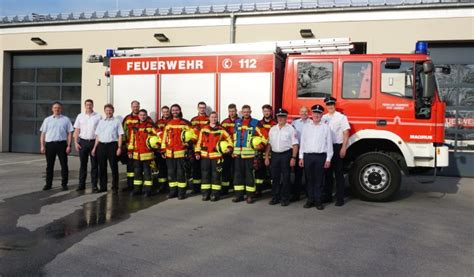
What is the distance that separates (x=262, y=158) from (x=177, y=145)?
1.42 metres

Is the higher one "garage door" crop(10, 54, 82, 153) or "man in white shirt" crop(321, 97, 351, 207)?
"garage door" crop(10, 54, 82, 153)

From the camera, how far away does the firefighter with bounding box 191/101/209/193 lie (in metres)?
7.58

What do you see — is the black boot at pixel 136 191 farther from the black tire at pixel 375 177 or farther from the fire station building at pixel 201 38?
the black tire at pixel 375 177

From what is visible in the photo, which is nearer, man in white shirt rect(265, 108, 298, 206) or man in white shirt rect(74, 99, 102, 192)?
man in white shirt rect(265, 108, 298, 206)

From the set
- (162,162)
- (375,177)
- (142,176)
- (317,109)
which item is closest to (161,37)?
(162,162)

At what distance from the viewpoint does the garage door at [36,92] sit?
15802mm

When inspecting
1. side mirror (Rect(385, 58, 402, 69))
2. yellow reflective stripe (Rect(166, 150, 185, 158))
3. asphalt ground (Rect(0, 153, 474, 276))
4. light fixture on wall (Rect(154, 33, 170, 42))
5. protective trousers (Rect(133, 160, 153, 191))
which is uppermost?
light fixture on wall (Rect(154, 33, 170, 42))

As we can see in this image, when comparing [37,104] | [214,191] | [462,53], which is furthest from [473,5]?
[37,104]

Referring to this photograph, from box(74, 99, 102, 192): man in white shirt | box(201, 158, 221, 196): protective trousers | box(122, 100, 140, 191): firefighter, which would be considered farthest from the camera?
box(74, 99, 102, 192): man in white shirt

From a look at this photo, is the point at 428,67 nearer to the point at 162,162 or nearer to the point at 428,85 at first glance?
the point at 428,85

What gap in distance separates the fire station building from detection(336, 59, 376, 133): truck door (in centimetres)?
471

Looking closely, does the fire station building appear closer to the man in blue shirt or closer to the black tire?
the man in blue shirt

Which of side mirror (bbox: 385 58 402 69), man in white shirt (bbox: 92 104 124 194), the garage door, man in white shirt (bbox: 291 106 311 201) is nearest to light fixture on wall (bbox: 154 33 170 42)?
the garage door

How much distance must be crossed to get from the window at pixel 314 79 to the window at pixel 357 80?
0.24 metres
